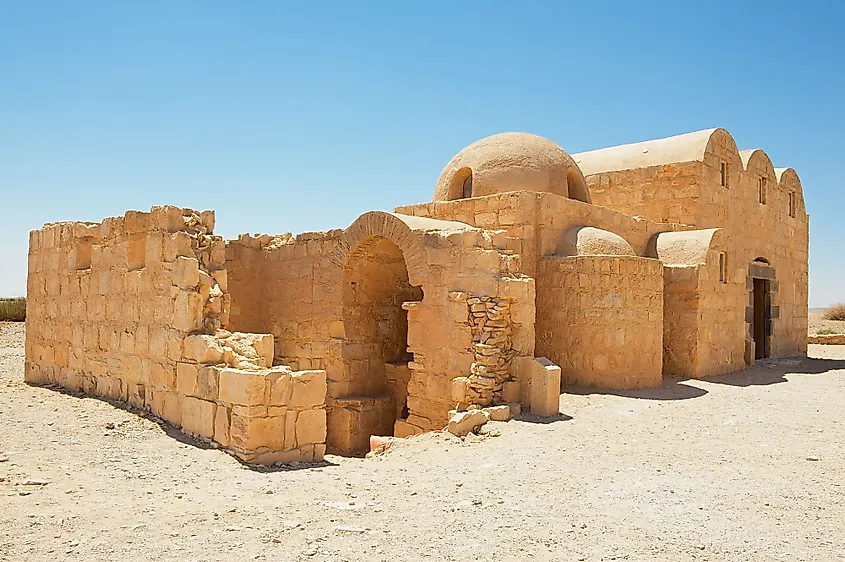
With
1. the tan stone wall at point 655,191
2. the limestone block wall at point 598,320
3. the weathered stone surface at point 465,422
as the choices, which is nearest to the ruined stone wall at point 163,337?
the weathered stone surface at point 465,422

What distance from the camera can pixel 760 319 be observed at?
16.3 meters

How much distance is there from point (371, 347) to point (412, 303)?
6.76 ft

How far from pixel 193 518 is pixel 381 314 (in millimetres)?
6773

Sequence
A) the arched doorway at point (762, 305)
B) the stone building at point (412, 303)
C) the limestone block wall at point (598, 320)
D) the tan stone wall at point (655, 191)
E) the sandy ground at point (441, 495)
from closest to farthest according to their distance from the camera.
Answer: the sandy ground at point (441, 495) → the stone building at point (412, 303) → the limestone block wall at point (598, 320) → the tan stone wall at point (655, 191) → the arched doorway at point (762, 305)

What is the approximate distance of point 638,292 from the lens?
10094 mm

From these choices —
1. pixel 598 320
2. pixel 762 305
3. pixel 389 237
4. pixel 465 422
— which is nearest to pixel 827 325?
pixel 762 305

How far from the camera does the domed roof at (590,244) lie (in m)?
10.3

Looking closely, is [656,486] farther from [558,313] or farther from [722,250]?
[722,250]

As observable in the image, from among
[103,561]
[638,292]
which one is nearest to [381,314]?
[638,292]

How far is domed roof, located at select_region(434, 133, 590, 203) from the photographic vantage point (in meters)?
11.2

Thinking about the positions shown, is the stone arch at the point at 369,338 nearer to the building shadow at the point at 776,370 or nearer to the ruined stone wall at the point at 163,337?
the ruined stone wall at the point at 163,337

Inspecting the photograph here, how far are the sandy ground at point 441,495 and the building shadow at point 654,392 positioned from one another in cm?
162

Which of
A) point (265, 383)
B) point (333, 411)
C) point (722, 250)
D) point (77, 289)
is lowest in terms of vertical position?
point (333, 411)

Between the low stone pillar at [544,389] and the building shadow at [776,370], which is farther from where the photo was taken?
the building shadow at [776,370]
